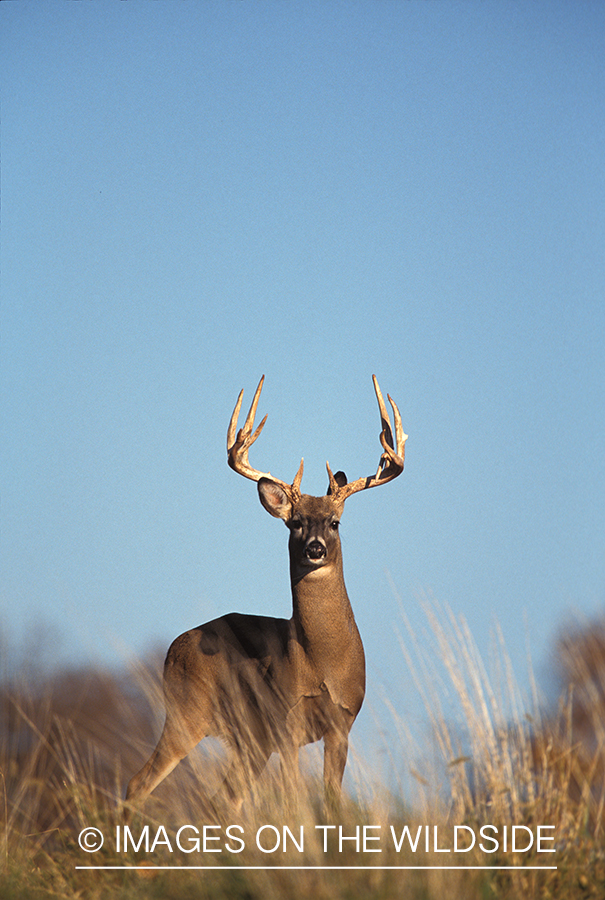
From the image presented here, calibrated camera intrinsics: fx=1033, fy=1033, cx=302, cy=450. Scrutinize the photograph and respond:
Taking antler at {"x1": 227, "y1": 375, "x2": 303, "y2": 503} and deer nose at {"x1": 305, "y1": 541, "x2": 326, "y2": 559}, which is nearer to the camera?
deer nose at {"x1": 305, "y1": 541, "x2": 326, "y2": 559}

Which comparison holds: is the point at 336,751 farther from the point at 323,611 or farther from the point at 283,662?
the point at 323,611

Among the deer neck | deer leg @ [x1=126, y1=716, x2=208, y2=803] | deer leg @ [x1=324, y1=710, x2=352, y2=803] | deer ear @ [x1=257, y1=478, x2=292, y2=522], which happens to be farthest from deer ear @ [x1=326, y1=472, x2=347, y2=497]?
deer leg @ [x1=126, y1=716, x2=208, y2=803]

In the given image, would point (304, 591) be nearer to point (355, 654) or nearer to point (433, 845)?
point (355, 654)

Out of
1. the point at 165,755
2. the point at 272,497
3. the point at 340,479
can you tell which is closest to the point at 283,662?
the point at 165,755

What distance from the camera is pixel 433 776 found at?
4707 millimetres

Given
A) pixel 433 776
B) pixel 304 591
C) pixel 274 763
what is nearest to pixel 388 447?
pixel 304 591

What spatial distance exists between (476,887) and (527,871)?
1.05ft

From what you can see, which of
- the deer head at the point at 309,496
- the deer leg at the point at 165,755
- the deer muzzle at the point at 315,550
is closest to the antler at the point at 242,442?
the deer head at the point at 309,496

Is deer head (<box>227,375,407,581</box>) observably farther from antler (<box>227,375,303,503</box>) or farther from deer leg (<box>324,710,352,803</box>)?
deer leg (<box>324,710,352,803</box>)

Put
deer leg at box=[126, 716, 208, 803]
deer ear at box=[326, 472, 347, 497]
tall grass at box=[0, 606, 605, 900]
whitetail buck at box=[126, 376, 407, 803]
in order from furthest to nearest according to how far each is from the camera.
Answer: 1. deer ear at box=[326, 472, 347, 497]
2. deer leg at box=[126, 716, 208, 803]
3. whitetail buck at box=[126, 376, 407, 803]
4. tall grass at box=[0, 606, 605, 900]

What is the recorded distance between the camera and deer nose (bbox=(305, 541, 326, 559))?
23.5ft

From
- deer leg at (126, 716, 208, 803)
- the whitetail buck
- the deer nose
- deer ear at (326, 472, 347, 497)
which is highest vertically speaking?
deer ear at (326, 472, 347, 497)

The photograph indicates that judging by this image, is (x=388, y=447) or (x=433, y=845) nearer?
(x=433, y=845)

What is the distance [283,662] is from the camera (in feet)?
23.6
